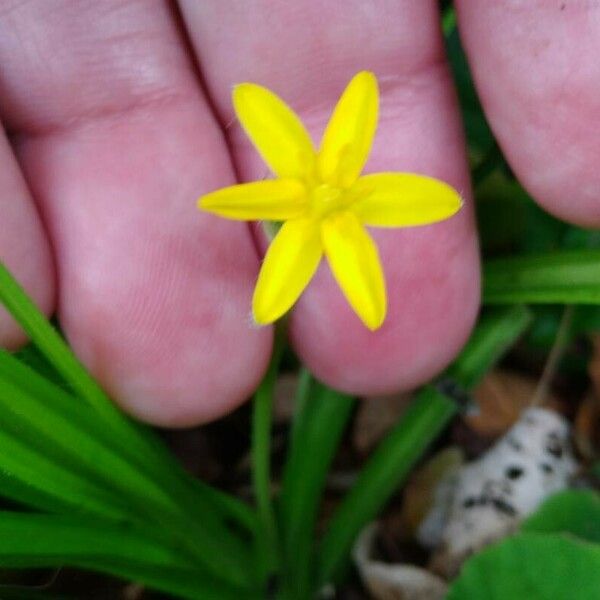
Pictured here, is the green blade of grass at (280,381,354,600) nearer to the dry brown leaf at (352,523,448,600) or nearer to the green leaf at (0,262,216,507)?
the dry brown leaf at (352,523,448,600)

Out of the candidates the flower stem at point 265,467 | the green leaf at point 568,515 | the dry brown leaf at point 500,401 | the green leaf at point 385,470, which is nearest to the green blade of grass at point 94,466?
the flower stem at point 265,467


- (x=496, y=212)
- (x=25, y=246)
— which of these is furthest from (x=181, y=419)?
(x=496, y=212)

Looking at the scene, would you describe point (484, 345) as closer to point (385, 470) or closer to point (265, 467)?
point (385, 470)

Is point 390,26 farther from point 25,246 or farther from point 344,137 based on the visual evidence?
point 25,246

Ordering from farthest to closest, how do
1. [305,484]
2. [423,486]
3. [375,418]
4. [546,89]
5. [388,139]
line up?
[375,418], [423,486], [305,484], [388,139], [546,89]

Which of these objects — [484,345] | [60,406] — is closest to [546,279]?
[484,345]

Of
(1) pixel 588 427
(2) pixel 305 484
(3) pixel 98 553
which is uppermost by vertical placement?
(3) pixel 98 553

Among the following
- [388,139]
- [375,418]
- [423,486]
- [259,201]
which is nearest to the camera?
[259,201]
